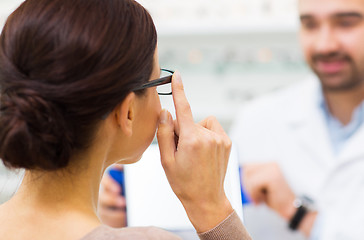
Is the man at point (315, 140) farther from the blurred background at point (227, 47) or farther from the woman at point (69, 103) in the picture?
the woman at point (69, 103)

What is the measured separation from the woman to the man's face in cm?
134

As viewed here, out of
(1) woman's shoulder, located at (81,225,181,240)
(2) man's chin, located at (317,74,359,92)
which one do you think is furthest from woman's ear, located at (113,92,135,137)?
(2) man's chin, located at (317,74,359,92)

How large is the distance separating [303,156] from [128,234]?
1454 millimetres

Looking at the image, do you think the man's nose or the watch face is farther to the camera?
the man's nose

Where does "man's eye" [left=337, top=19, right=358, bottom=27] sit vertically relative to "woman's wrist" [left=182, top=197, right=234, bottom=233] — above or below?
above

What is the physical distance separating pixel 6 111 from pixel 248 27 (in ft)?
4.98

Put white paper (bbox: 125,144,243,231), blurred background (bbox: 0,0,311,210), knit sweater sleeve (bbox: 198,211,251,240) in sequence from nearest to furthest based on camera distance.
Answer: knit sweater sleeve (bbox: 198,211,251,240)
white paper (bbox: 125,144,243,231)
blurred background (bbox: 0,0,311,210)

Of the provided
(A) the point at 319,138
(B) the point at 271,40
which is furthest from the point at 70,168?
(B) the point at 271,40

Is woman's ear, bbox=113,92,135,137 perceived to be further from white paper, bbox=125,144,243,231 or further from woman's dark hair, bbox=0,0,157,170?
white paper, bbox=125,144,243,231

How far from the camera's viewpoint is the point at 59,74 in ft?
1.77

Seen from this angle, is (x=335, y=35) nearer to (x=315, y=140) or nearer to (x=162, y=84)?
(x=315, y=140)

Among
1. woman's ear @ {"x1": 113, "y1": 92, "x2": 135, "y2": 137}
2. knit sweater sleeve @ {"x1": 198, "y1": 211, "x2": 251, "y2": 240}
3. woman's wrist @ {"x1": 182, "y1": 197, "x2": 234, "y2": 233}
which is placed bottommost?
knit sweater sleeve @ {"x1": 198, "y1": 211, "x2": 251, "y2": 240}

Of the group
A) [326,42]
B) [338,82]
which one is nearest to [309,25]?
[326,42]

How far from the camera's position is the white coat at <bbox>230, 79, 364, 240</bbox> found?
5.60 feet
